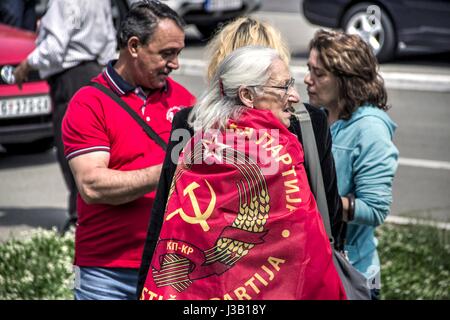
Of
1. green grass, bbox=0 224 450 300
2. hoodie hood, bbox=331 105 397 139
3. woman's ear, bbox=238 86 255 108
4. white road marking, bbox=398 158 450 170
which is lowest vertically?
white road marking, bbox=398 158 450 170

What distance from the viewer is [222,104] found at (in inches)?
133

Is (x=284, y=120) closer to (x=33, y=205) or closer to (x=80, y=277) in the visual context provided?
(x=80, y=277)

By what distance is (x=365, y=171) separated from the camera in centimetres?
415

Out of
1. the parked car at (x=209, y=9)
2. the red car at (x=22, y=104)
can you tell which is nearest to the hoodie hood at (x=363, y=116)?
the red car at (x=22, y=104)

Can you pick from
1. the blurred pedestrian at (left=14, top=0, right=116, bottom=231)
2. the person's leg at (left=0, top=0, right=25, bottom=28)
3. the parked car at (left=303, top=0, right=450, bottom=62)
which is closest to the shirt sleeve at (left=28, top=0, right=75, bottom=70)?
the blurred pedestrian at (left=14, top=0, right=116, bottom=231)

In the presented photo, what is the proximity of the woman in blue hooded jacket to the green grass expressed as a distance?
6.29 feet

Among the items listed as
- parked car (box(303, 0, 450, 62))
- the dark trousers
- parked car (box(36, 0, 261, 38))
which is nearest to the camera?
the dark trousers

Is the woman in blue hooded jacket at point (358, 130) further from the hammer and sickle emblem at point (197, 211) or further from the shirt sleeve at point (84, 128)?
the hammer and sickle emblem at point (197, 211)

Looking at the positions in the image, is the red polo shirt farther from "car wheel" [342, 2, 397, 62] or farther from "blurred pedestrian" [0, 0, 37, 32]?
"car wheel" [342, 2, 397, 62]

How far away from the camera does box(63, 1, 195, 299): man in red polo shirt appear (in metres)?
4.13

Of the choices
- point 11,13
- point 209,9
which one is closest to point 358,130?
point 11,13

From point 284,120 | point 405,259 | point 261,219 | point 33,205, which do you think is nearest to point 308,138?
point 284,120

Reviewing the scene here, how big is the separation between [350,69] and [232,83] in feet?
3.31

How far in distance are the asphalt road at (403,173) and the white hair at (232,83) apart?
4.37 m
